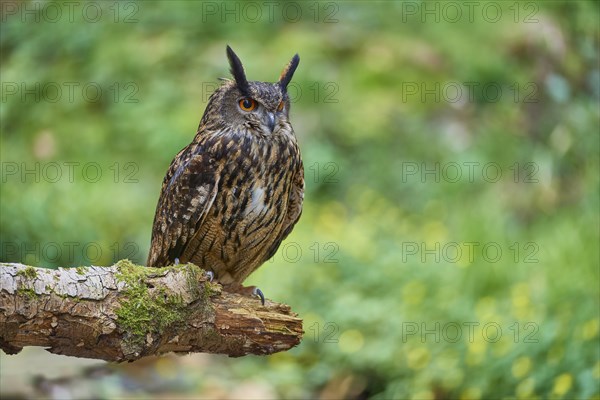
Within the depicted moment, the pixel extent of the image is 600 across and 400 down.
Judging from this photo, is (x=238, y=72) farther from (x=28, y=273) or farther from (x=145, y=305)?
(x=28, y=273)

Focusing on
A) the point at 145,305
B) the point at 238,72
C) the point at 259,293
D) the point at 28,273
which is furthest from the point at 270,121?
the point at 28,273

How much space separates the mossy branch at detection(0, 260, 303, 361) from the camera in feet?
8.86

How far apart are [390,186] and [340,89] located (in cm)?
126

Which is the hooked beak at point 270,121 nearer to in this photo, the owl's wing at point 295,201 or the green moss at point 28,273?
the owl's wing at point 295,201

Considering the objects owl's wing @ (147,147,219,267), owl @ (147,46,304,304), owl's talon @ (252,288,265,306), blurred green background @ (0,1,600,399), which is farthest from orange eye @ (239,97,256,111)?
blurred green background @ (0,1,600,399)

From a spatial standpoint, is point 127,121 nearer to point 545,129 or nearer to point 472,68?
point 472,68

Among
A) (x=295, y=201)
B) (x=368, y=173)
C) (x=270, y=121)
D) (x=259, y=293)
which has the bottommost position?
(x=259, y=293)

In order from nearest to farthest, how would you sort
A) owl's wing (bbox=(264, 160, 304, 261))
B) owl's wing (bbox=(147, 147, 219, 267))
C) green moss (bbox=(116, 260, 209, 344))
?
green moss (bbox=(116, 260, 209, 344))
owl's wing (bbox=(147, 147, 219, 267))
owl's wing (bbox=(264, 160, 304, 261))

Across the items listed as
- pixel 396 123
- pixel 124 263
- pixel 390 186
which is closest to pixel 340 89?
pixel 396 123

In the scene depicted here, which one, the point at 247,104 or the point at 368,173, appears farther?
the point at 368,173

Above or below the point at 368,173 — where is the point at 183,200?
above

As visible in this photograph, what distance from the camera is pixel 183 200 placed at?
370 cm

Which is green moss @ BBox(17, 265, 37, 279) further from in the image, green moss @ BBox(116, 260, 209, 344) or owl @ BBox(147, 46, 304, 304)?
owl @ BBox(147, 46, 304, 304)

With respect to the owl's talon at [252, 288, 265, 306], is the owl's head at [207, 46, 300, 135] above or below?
above
